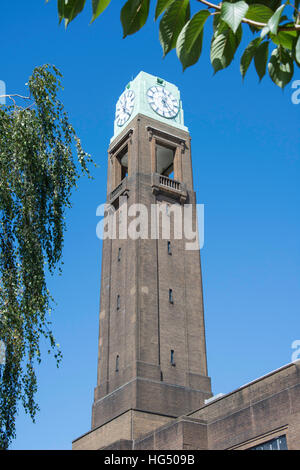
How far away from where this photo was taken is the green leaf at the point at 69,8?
363 centimetres

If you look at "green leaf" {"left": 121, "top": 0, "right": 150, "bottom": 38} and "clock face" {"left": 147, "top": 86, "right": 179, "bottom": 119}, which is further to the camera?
"clock face" {"left": 147, "top": 86, "right": 179, "bottom": 119}

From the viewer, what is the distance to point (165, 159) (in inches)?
1778

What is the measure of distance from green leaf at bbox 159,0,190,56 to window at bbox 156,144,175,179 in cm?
3918

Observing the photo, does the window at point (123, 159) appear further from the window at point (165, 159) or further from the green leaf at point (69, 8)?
the green leaf at point (69, 8)

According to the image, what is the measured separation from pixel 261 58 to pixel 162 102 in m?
40.5

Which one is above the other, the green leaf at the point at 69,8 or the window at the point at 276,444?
the window at the point at 276,444

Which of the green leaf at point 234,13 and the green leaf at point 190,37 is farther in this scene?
the green leaf at point 190,37

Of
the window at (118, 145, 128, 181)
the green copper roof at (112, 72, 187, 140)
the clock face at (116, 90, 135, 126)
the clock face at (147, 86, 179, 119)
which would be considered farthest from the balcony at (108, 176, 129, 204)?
the clock face at (147, 86, 179, 119)

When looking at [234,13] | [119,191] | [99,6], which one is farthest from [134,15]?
[119,191]

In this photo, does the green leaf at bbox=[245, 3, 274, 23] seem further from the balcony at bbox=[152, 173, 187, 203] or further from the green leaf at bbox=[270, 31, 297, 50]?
the balcony at bbox=[152, 173, 187, 203]

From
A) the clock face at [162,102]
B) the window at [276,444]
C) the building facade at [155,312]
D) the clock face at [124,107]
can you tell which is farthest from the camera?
the clock face at [124,107]

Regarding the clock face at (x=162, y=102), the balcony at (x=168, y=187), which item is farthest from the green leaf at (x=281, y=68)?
the clock face at (x=162, y=102)

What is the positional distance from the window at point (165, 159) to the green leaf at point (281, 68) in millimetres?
39210

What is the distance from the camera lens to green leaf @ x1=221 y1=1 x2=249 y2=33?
3.21 meters
